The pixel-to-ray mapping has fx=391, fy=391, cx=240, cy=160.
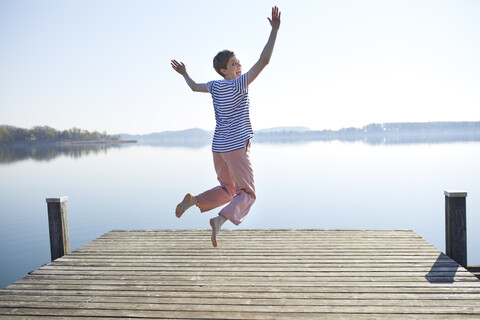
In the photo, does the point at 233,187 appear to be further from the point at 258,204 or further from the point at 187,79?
the point at 258,204

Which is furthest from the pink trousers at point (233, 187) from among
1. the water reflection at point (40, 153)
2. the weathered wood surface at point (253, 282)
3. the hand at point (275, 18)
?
the water reflection at point (40, 153)

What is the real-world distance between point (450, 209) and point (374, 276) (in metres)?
1.40

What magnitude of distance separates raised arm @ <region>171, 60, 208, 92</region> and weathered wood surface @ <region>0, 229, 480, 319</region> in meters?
1.67

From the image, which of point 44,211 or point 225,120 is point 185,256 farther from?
point 44,211

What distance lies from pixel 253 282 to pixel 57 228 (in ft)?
8.03

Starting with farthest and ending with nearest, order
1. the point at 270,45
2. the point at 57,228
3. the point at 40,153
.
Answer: the point at 40,153 < the point at 57,228 < the point at 270,45

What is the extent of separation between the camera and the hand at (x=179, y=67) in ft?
13.4

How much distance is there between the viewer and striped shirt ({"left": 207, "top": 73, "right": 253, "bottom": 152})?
3.34m

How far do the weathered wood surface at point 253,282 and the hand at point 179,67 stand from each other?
74.4 inches

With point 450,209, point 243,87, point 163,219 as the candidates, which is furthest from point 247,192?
point 163,219

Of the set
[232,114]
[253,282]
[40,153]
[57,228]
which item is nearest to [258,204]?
[57,228]

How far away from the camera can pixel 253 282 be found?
314 cm

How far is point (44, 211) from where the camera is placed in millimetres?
14398

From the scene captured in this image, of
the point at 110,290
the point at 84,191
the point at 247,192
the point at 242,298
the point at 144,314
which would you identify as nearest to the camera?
the point at 144,314
